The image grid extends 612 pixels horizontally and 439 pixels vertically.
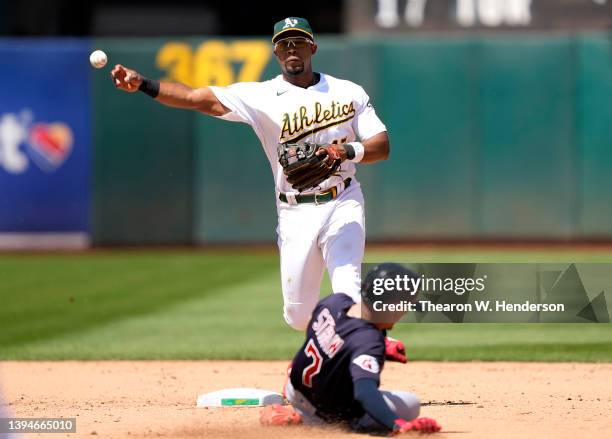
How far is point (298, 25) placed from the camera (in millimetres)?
6336

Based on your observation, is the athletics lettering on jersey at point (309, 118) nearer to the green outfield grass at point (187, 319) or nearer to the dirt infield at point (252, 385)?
the dirt infield at point (252, 385)

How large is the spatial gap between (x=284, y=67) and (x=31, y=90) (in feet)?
33.7

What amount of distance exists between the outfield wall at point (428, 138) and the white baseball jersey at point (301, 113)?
9.02 m

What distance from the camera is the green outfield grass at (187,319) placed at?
888 cm

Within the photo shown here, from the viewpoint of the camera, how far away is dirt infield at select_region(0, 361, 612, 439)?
5535 millimetres

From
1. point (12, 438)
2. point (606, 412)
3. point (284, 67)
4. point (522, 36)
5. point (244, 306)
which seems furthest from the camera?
point (522, 36)

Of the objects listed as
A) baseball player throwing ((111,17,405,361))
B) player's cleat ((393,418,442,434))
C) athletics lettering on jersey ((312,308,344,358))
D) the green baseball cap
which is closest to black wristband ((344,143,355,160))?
baseball player throwing ((111,17,405,361))

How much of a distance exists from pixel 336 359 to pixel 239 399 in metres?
1.25

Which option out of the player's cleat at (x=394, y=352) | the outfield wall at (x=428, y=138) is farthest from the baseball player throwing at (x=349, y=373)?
the outfield wall at (x=428, y=138)

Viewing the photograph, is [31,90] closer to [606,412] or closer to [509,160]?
[509,160]

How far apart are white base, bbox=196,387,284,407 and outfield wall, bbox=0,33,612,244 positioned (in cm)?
930

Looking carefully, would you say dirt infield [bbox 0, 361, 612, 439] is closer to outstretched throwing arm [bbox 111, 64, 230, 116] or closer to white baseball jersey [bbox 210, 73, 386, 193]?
white baseball jersey [bbox 210, 73, 386, 193]

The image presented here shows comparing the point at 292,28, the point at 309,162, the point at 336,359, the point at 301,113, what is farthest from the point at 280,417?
the point at 292,28

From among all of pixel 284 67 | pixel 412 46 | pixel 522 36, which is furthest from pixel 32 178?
pixel 284 67
